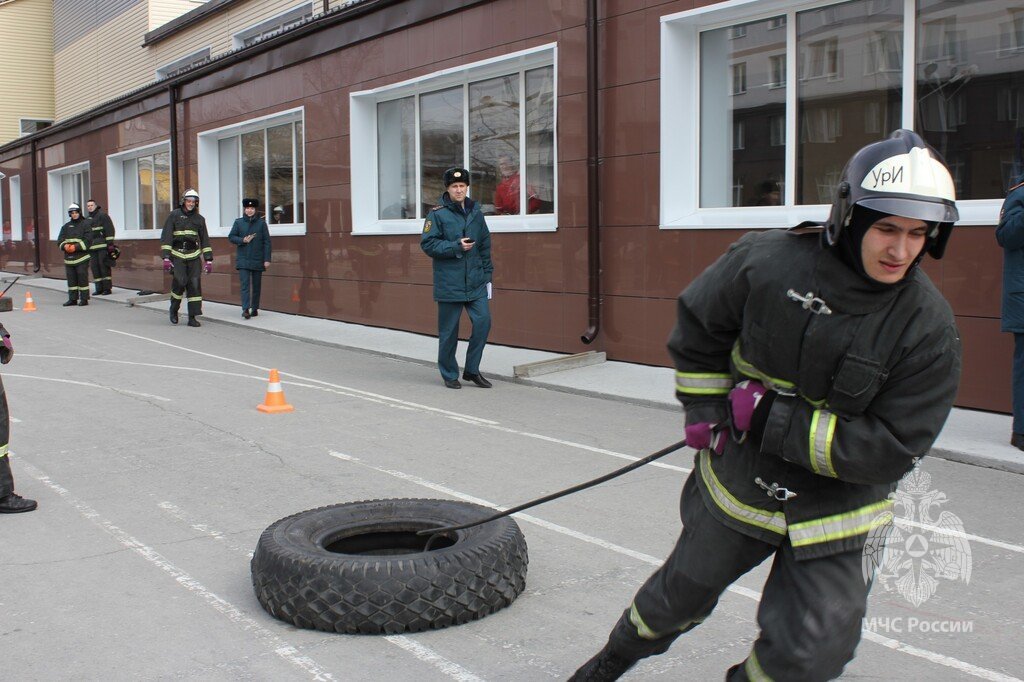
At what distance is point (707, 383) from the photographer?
2.98 metres

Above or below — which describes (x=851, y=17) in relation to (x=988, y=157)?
above

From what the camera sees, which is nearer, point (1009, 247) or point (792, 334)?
point (792, 334)

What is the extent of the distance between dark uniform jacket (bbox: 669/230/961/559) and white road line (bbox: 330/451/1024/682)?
129 centimetres

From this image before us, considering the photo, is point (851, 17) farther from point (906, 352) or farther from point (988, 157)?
point (906, 352)

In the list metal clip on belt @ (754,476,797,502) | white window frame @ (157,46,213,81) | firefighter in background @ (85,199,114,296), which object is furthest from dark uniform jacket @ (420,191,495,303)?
white window frame @ (157,46,213,81)

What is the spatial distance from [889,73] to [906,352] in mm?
7867

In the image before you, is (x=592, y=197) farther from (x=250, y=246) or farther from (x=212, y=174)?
(x=212, y=174)

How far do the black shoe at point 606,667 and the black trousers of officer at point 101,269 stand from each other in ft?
72.7

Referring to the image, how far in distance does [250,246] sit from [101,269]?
7.91 m

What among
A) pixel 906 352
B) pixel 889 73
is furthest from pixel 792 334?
pixel 889 73

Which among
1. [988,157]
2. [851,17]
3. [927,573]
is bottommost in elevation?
[927,573]

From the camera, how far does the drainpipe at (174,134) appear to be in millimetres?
22797

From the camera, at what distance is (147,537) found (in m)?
5.55

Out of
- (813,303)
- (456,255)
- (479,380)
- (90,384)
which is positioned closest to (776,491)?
(813,303)
